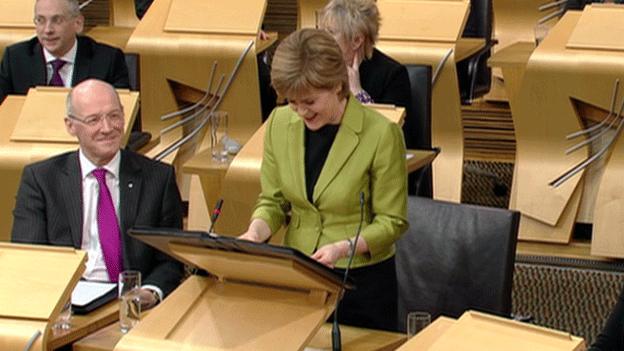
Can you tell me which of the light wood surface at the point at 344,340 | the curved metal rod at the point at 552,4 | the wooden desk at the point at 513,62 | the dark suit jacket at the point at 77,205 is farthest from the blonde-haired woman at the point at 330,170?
the curved metal rod at the point at 552,4

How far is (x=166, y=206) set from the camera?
428 cm

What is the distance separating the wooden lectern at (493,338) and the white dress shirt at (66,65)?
3579 millimetres

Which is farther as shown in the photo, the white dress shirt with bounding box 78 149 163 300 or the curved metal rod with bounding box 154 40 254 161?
the curved metal rod with bounding box 154 40 254 161

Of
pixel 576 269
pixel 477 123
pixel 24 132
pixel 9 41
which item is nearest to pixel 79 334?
pixel 24 132

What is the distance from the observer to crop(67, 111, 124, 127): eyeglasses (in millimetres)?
4203

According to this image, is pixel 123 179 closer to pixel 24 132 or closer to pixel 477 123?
pixel 24 132

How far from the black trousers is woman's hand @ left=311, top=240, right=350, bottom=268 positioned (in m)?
0.23

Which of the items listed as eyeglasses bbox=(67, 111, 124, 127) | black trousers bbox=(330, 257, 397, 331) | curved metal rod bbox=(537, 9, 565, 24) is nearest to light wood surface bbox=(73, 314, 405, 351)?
black trousers bbox=(330, 257, 397, 331)

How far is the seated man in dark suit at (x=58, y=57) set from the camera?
6.18m

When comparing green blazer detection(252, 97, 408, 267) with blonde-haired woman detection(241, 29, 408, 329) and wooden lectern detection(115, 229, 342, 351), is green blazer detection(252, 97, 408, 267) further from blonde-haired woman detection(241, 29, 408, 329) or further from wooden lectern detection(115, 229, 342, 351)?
wooden lectern detection(115, 229, 342, 351)

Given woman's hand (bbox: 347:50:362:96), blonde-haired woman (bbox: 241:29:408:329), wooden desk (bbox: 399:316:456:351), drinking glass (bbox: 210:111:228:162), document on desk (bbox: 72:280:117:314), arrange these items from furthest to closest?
drinking glass (bbox: 210:111:228:162) < woman's hand (bbox: 347:50:362:96) < document on desk (bbox: 72:280:117:314) < blonde-haired woman (bbox: 241:29:408:329) < wooden desk (bbox: 399:316:456:351)

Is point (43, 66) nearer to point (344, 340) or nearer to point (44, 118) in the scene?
point (44, 118)

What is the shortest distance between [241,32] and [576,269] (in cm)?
194

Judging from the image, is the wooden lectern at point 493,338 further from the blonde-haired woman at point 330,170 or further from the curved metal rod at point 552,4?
the curved metal rod at point 552,4
